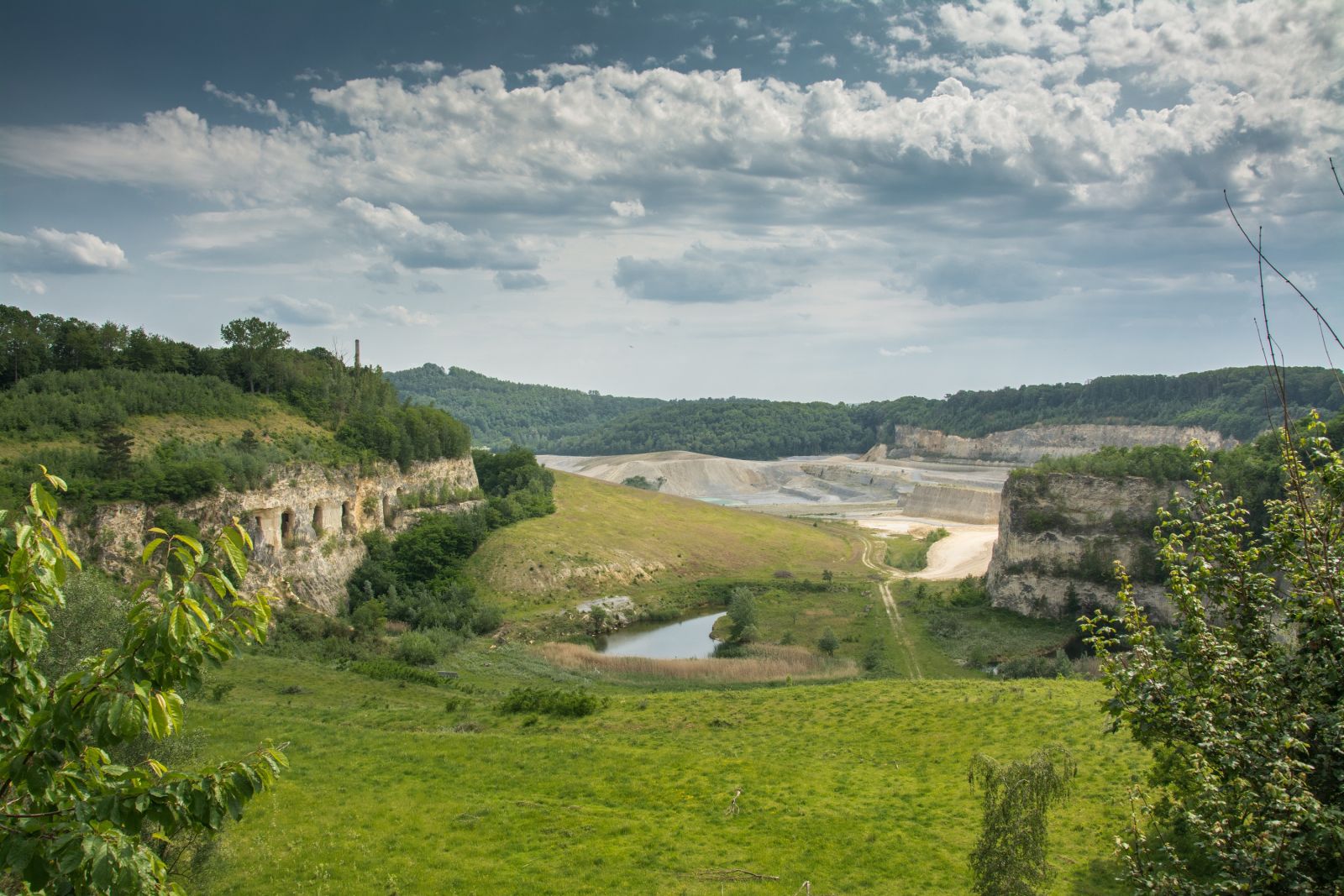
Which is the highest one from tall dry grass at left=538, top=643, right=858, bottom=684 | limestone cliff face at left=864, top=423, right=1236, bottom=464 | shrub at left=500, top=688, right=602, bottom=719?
limestone cliff face at left=864, top=423, right=1236, bottom=464

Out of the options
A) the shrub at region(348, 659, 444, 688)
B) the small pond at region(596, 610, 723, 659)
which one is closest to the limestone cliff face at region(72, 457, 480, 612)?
the shrub at region(348, 659, 444, 688)

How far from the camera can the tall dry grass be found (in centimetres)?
4716

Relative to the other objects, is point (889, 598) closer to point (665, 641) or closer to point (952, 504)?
point (665, 641)

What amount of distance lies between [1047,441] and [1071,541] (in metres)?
126

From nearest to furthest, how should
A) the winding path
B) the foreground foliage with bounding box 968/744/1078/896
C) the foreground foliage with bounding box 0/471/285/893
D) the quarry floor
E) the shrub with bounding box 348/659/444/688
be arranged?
the foreground foliage with bounding box 0/471/285/893 → the foreground foliage with bounding box 968/744/1078/896 → the shrub with bounding box 348/659/444/688 → the winding path → the quarry floor

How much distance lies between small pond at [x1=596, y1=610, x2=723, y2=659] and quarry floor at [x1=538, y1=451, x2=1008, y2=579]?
5220cm

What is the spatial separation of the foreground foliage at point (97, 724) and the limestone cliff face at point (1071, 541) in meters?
58.6

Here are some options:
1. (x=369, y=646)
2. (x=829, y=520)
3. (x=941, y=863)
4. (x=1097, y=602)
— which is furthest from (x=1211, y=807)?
(x=829, y=520)

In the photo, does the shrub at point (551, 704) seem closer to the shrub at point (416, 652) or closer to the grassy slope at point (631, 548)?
the shrub at point (416, 652)

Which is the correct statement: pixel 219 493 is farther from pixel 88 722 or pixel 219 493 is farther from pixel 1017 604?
pixel 1017 604

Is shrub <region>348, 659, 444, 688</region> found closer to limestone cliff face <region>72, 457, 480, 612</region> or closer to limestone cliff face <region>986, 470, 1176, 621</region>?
limestone cliff face <region>72, 457, 480, 612</region>

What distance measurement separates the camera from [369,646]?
158ft

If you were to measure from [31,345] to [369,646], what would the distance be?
2932cm

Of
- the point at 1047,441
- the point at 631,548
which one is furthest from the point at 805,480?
the point at 631,548
